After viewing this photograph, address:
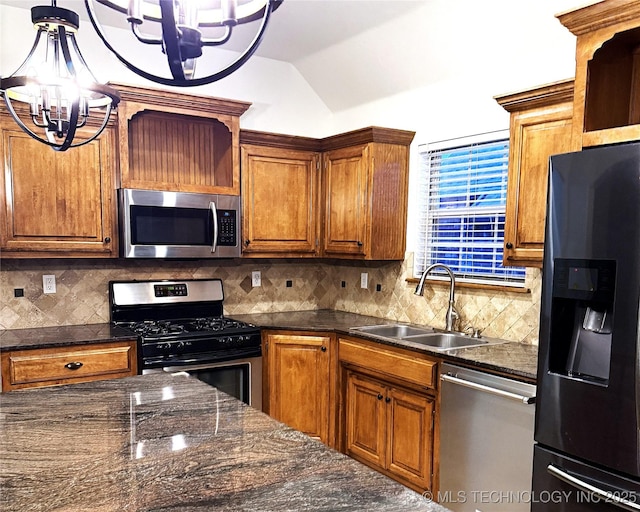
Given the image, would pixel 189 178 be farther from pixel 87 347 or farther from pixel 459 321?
pixel 459 321

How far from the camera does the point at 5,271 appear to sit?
318 centimetres

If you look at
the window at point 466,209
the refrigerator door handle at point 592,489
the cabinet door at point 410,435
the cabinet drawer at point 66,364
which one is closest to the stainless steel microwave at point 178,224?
the cabinet drawer at point 66,364

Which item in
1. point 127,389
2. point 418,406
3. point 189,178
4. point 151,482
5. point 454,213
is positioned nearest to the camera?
point 151,482

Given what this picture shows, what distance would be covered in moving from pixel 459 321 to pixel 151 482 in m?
2.48

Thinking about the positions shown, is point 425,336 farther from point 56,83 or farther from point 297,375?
point 56,83

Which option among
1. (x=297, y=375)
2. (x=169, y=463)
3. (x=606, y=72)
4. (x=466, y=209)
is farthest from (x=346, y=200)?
(x=169, y=463)

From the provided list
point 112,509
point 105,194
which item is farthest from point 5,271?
point 112,509

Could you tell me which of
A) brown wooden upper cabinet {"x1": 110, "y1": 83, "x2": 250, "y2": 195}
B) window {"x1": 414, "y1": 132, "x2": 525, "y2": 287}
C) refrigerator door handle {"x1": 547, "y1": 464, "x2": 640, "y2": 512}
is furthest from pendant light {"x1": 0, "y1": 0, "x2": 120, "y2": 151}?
window {"x1": 414, "y1": 132, "x2": 525, "y2": 287}

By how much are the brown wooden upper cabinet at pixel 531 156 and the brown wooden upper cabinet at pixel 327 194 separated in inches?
42.3

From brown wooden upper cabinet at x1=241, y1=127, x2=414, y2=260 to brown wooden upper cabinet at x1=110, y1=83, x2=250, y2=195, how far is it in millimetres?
166

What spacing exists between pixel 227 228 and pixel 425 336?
151 cm

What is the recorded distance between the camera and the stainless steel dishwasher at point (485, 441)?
7.30 feet

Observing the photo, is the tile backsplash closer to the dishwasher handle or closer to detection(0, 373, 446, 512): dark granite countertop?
the dishwasher handle

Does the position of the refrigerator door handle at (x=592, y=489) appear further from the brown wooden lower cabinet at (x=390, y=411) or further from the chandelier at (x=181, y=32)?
the chandelier at (x=181, y=32)
